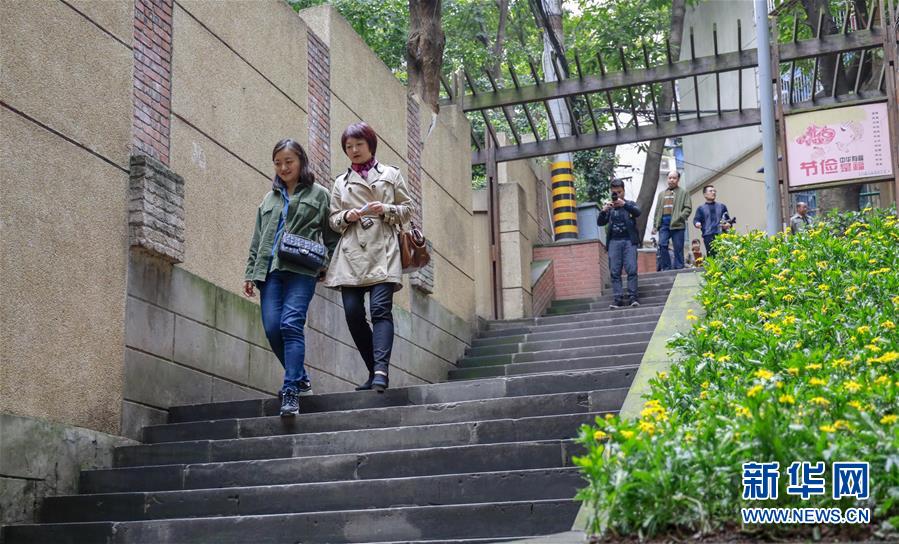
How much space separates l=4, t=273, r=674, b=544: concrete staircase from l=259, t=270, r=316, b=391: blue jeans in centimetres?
35

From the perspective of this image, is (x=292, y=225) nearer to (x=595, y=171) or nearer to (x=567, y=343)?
(x=567, y=343)

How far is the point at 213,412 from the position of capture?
8219 mm

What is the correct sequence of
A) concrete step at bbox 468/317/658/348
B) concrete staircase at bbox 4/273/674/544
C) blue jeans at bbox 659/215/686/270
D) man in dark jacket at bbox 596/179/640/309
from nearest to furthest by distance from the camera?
concrete staircase at bbox 4/273/674/544
concrete step at bbox 468/317/658/348
man in dark jacket at bbox 596/179/640/309
blue jeans at bbox 659/215/686/270

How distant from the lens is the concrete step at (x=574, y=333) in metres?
13.0

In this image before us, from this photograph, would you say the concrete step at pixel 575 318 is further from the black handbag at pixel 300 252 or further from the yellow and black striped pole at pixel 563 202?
the black handbag at pixel 300 252

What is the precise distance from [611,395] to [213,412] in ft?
9.49

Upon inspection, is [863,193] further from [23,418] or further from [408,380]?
[23,418]

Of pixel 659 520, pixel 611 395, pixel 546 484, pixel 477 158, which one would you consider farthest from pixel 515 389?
pixel 477 158

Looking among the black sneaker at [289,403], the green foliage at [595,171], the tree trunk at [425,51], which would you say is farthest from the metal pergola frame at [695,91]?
the green foliage at [595,171]

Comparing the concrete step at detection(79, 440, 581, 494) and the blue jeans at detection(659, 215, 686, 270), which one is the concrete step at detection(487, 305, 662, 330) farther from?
the concrete step at detection(79, 440, 581, 494)

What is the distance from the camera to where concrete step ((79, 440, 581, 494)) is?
636cm

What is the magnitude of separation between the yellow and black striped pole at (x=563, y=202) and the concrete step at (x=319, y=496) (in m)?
14.0

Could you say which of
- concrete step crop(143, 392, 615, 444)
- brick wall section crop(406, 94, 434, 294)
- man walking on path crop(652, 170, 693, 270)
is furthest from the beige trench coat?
man walking on path crop(652, 170, 693, 270)

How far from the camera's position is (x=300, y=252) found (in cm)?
765
